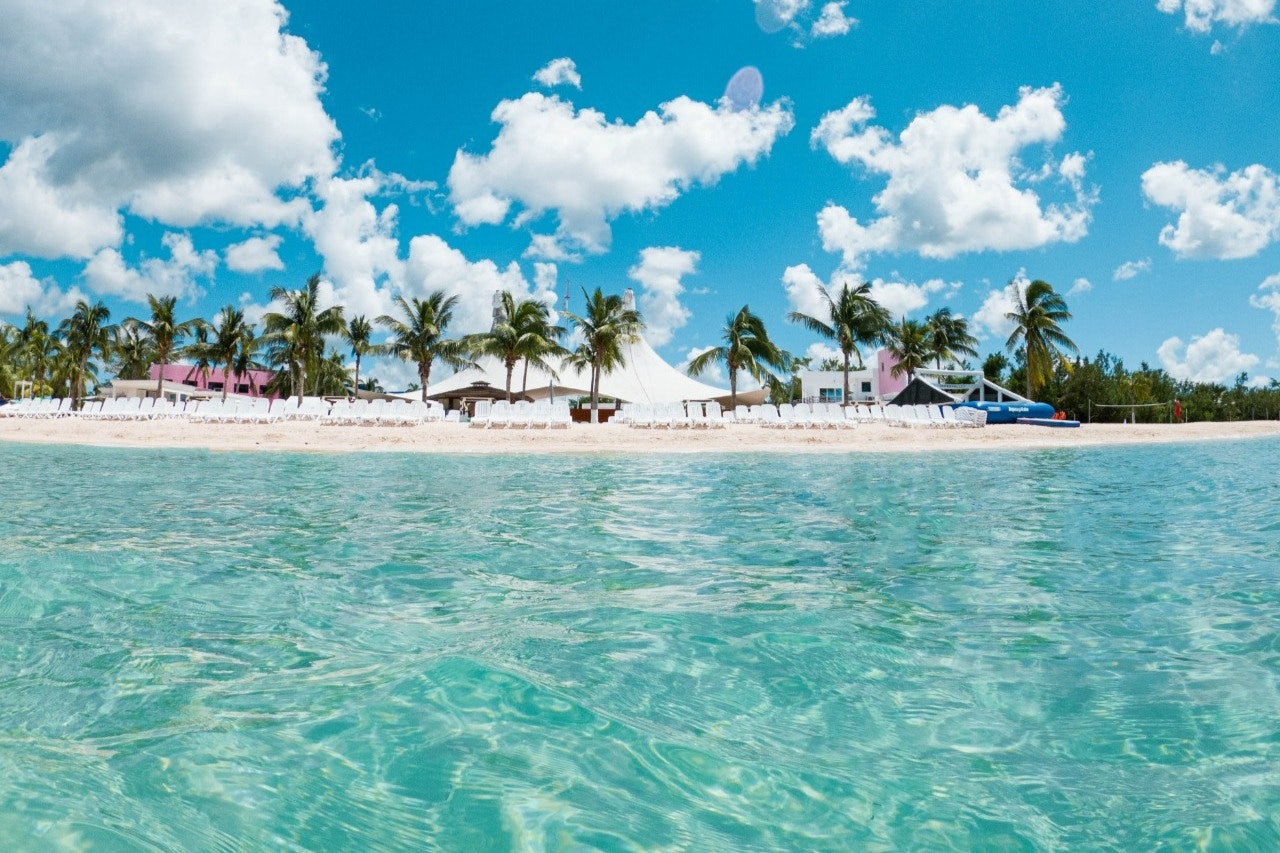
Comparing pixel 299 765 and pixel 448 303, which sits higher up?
pixel 448 303

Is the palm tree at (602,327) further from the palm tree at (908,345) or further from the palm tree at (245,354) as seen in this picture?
the palm tree at (245,354)

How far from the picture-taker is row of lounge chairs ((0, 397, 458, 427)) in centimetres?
2581

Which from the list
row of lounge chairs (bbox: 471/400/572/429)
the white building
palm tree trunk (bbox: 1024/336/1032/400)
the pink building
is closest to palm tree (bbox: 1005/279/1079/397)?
palm tree trunk (bbox: 1024/336/1032/400)

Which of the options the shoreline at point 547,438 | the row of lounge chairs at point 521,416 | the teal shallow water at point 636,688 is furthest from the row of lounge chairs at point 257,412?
the teal shallow water at point 636,688

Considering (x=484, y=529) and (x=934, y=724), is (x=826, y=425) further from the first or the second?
(x=934, y=724)

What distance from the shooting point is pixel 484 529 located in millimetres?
7336

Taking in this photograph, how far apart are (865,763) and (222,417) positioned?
2907cm

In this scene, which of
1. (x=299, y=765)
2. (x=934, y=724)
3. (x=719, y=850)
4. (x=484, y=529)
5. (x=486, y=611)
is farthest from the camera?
(x=484, y=529)

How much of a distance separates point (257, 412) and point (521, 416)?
1025cm

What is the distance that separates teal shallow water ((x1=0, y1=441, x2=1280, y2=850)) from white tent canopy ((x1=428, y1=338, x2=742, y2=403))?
37632 millimetres

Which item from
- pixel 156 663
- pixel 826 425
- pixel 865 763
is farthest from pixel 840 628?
pixel 826 425

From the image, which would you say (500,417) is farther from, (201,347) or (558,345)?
(201,347)

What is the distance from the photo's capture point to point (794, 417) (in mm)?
25953

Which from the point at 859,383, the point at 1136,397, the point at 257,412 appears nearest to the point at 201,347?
the point at 257,412
